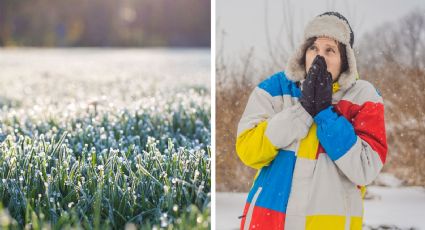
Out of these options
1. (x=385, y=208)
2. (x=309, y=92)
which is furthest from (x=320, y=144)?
(x=385, y=208)

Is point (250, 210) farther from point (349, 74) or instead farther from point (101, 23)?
point (101, 23)

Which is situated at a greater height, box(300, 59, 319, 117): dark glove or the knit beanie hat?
the knit beanie hat

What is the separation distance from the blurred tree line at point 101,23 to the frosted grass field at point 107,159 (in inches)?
162

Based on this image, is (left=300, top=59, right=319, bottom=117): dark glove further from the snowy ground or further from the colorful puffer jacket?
the snowy ground

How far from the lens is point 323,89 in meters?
1.99

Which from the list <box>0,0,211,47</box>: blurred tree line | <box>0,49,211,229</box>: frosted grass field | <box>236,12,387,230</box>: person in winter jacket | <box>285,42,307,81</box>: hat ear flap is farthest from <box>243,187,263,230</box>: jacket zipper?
<box>0,0,211,47</box>: blurred tree line

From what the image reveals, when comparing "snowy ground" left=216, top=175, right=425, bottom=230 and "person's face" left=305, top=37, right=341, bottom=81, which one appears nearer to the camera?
"person's face" left=305, top=37, right=341, bottom=81

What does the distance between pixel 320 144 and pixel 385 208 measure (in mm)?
633

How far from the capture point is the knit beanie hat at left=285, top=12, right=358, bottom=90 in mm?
2072

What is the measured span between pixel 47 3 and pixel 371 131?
6.82 meters

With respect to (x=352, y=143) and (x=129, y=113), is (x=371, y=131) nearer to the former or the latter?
(x=352, y=143)

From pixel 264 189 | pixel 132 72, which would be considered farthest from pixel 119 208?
pixel 132 72

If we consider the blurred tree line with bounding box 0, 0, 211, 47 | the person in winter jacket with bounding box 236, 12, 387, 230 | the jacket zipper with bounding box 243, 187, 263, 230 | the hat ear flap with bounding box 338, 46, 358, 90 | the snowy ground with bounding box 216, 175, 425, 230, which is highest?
the blurred tree line with bounding box 0, 0, 211, 47

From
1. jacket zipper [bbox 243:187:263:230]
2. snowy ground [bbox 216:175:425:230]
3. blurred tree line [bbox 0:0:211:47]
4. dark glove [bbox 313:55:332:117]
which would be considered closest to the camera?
dark glove [bbox 313:55:332:117]
